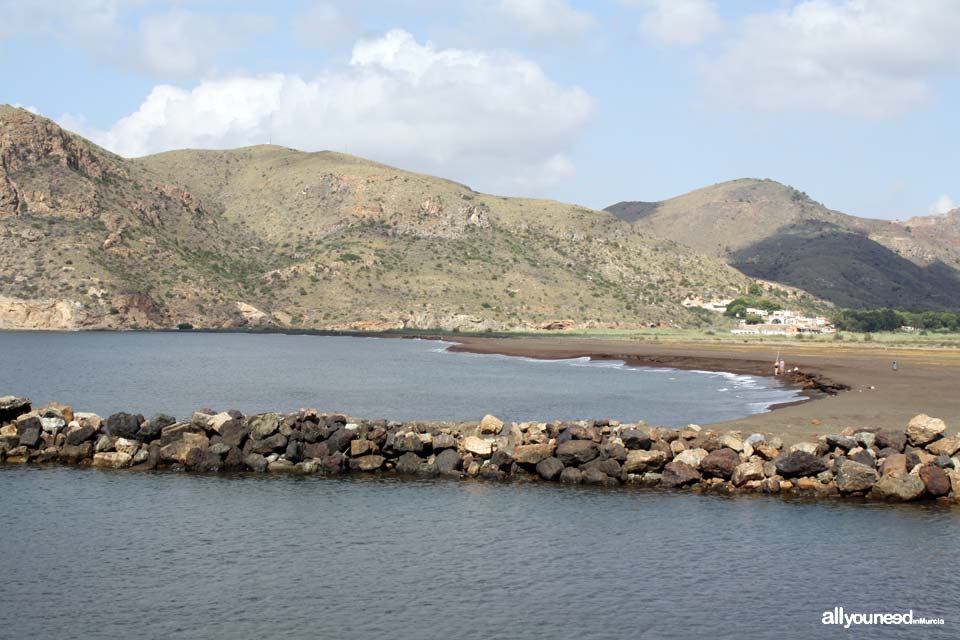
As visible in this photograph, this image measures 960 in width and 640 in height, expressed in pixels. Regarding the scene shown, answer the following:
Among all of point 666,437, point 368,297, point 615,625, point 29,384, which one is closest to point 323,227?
point 368,297

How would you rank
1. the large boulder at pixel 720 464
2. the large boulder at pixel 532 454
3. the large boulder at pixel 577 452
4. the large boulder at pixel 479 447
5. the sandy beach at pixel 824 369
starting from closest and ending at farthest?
the large boulder at pixel 720 464, the large boulder at pixel 577 452, the large boulder at pixel 532 454, the large boulder at pixel 479 447, the sandy beach at pixel 824 369

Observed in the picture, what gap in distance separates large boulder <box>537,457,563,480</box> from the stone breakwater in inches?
1.3

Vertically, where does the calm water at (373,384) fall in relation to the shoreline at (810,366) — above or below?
below

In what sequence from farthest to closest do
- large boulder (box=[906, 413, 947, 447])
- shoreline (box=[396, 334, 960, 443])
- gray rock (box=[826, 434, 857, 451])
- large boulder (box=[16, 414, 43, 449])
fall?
shoreline (box=[396, 334, 960, 443]) < large boulder (box=[16, 414, 43, 449]) < gray rock (box=[826, 434, 857, 451]) < large boulder (box=[906, 413, 947, 447])

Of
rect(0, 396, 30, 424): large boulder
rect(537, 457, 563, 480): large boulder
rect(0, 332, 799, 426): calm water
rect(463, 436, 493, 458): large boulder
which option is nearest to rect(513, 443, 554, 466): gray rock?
rect(537, 457, 563, 480): large boulder

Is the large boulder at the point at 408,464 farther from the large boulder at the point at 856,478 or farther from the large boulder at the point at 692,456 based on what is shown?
the large boulder at the point at 856,478

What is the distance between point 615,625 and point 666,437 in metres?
13.8

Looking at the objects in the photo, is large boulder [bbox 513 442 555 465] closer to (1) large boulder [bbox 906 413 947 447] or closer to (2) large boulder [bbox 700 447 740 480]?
(2) large boulder [bbox 700 447 740 480]

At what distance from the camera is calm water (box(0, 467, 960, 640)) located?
15727mm

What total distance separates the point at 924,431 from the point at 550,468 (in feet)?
35.5

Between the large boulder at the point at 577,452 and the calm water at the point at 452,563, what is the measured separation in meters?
A: 1.41

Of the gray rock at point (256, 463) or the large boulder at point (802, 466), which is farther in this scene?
the gray rock at point (256, 463)

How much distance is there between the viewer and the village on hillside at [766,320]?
150500 millimetres

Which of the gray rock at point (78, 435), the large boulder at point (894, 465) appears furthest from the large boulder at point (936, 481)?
the gray rock at point (78, 435)
